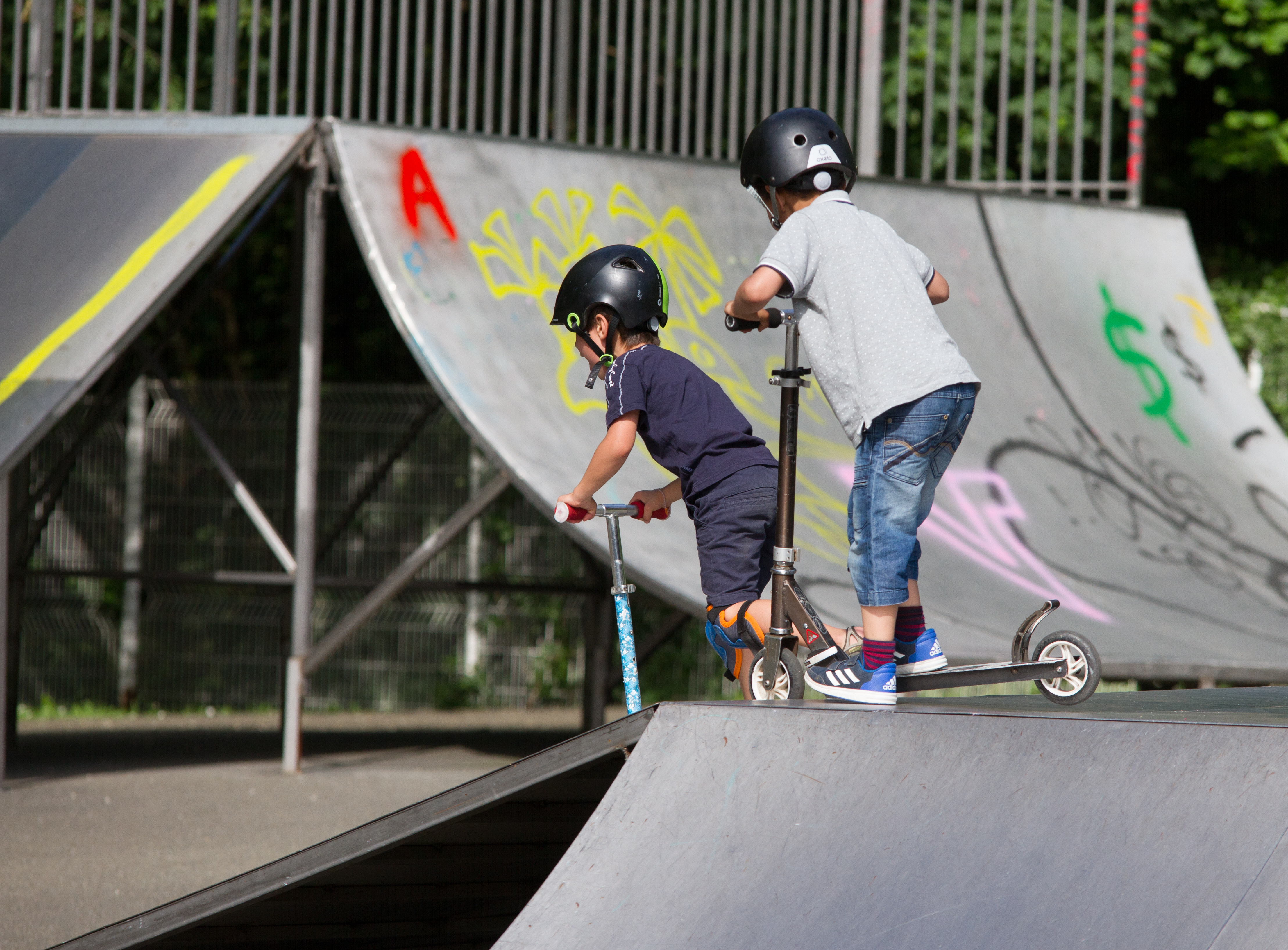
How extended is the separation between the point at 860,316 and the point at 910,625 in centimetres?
84

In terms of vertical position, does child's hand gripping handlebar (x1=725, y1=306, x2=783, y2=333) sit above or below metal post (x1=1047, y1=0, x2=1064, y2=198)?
below

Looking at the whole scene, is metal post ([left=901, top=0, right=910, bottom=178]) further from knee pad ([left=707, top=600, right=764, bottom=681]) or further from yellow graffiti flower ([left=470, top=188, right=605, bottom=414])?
knee pad ([left=707, top=600, right=764, bottom=681])

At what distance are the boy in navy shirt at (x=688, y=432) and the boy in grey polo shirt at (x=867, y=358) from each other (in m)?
0.36

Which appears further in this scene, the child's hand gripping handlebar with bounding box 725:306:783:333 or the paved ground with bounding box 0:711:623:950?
the paved ground with bounding box 0:711:623:950

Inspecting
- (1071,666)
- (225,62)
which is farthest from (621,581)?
(225,62)

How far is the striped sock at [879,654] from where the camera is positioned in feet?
11.7

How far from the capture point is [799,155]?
3715mm

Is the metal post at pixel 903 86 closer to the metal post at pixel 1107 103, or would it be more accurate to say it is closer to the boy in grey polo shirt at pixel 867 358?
the metal post at pixel 1107 103

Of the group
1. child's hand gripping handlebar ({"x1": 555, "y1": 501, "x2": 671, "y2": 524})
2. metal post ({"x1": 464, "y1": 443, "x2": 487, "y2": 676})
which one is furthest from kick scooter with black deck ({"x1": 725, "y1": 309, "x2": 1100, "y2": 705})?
metal post ({"x1": 464, "y1": 443, "x2": 487, "y2": 676})

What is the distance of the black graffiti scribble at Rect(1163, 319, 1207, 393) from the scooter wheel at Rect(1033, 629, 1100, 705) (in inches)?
235

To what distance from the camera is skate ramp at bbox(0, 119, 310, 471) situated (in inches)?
255

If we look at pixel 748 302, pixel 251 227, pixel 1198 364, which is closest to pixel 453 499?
pixel 251 227

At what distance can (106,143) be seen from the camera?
7.91 meters

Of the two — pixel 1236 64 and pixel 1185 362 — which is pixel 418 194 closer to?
pixel 1185 362
